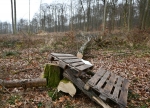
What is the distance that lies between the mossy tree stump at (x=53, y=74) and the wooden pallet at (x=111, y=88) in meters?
1.37

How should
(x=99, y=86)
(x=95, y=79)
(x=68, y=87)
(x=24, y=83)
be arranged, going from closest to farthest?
1. (x=99, y=86)
2. (x=95, y=79)
3. (x=68, y=87)
4. (x=24, y=83)

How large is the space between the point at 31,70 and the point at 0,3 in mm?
20287

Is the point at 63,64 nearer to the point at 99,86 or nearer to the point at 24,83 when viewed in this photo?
the point at 99,86

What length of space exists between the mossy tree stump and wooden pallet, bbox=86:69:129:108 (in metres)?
1.37

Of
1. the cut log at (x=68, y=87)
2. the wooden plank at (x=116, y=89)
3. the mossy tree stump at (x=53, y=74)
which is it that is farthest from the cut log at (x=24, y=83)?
the wooden plank at (x=116, y=89)

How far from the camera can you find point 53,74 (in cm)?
528

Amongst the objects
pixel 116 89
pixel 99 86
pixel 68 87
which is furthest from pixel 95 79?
pixel 68 87

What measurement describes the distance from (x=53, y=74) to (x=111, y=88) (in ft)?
6.88

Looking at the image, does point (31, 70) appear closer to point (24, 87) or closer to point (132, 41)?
point (24, 87)

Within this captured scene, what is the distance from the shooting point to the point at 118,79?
5.10m

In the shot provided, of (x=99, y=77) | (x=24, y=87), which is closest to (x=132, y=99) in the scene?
(x=99, y=77)

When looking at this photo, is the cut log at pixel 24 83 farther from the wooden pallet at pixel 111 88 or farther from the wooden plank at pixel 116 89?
the wooden plank at pixel 116 89

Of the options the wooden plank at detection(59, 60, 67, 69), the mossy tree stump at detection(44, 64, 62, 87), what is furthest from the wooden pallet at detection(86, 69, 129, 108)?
the mossy tree stump at detection(44, 64, 62, 87)

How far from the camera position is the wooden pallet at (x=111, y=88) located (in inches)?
147
